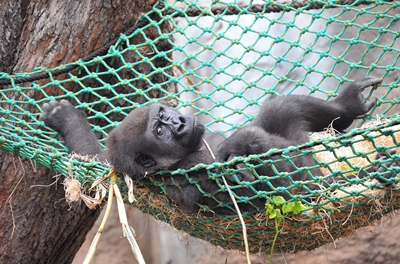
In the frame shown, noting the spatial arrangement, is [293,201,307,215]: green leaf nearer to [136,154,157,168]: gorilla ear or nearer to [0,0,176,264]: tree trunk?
[136,154,157,168]: gorilla ear

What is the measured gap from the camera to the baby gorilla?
7.33 feet

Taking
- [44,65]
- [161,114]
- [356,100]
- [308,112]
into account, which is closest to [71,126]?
[44,65]

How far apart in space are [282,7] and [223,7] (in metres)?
0.41

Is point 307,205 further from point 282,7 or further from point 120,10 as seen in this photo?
point 120,10

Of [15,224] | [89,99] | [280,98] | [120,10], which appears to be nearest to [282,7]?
[280,98]

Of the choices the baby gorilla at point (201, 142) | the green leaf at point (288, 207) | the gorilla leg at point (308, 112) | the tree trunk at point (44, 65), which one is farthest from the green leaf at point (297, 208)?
the tree trunk at point (44, 65)

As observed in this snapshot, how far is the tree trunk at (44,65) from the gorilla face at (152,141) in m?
0.71

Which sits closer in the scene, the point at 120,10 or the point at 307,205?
the point at 307,205

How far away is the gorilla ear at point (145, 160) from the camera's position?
7.77 ft

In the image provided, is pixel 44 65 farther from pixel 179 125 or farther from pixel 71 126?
pixel 179 125

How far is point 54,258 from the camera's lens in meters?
3.18

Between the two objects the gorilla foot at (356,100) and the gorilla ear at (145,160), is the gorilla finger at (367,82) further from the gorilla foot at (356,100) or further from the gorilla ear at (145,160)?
the gorilla ear at (145,160)

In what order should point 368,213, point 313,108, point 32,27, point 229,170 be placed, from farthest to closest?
1. point 32,27
2. point 313,108
3. point 368,213
4. point 229,170

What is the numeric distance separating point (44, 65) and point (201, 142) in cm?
119
